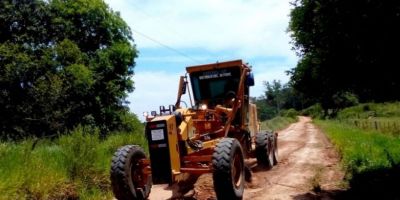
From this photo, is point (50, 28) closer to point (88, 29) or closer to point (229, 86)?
point (88, 29)

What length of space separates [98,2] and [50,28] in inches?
165

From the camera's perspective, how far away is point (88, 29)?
36.7 metres

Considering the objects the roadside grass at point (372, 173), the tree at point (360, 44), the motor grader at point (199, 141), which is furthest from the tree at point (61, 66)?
the tree at point (360, 44)

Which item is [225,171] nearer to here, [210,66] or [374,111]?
[210,66]

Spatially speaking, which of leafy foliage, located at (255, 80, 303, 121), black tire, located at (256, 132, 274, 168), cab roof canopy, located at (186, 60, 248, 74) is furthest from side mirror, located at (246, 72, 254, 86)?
leafy foliage, located at (255, 80, 303, 121)

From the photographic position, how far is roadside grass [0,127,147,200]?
29.4 feet

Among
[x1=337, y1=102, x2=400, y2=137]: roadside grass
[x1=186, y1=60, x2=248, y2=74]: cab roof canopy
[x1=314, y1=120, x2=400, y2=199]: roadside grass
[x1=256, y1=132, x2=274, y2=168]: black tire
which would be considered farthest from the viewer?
[x1=337, y1=102, x2=400, y2=137]: roadside grass

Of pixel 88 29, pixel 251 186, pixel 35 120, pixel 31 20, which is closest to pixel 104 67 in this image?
pixel 88 29

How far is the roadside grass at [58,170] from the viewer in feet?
29.4

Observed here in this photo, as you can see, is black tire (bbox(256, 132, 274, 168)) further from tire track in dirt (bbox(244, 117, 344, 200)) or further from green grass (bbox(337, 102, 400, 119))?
green grass (bbox(337, 102, 400, 119))

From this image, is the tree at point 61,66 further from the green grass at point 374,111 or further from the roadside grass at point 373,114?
the green grass at point 374,111

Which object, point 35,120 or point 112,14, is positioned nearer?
point 35,120

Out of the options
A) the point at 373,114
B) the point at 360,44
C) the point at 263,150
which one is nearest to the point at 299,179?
the point at 263,150

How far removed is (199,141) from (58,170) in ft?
10.2
